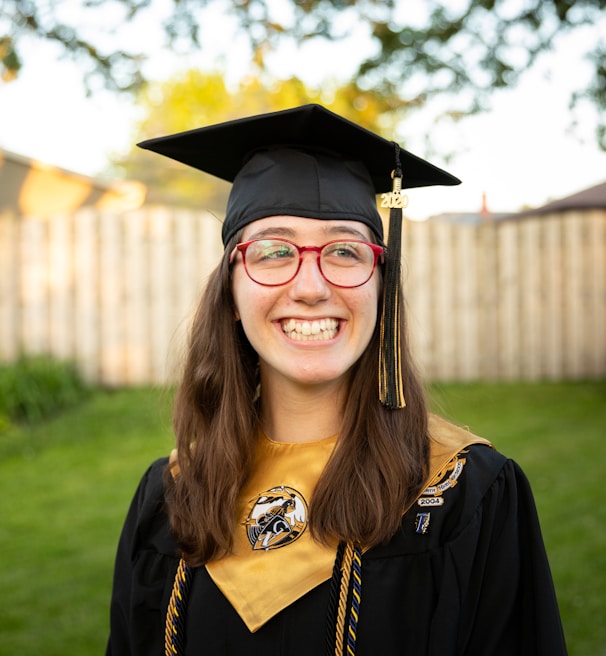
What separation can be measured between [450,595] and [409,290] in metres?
7.32

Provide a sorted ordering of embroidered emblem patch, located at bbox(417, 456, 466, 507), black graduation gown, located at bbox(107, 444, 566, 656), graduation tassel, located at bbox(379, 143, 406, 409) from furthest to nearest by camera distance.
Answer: graduation tassel, located at bbox(379, 143, 406, 409) → embroidered emblem patch, located at bbox(417, 456, 466, 507) → black graduation gown, located at bbox(107, 444, 566, 656)

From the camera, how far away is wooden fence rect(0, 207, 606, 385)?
8.41 metres

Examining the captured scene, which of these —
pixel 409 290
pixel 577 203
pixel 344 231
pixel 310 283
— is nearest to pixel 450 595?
pixel 310 283

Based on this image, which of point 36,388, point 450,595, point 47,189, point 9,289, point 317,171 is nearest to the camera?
point 450,595

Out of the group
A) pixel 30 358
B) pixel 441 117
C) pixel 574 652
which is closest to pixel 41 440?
pixel 30 358

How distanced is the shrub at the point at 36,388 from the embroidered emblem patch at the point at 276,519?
5.29 meters

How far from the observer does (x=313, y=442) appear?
2.09 meters

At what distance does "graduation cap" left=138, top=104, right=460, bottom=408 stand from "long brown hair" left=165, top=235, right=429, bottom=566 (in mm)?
85

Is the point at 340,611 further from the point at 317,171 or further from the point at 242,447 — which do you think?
the point at 317,171

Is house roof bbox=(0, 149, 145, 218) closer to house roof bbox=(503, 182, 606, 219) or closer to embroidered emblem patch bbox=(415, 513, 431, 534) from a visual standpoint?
house roof bbox=(503, 182, 606, 219)

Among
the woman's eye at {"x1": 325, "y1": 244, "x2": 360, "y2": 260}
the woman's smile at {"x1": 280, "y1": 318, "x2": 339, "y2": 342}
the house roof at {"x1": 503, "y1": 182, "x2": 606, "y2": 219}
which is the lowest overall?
the woman's smile at {"x1": 280, "y1": 318, "x2": 339, "y2": 342}

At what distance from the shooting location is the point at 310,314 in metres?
1.92

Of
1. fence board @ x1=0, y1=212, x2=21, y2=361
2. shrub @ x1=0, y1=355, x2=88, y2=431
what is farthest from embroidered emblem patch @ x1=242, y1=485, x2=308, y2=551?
fence board @ x1=0, y1=212, x2=21, y2=361

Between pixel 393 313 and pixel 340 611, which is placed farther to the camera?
pixel 393 313
